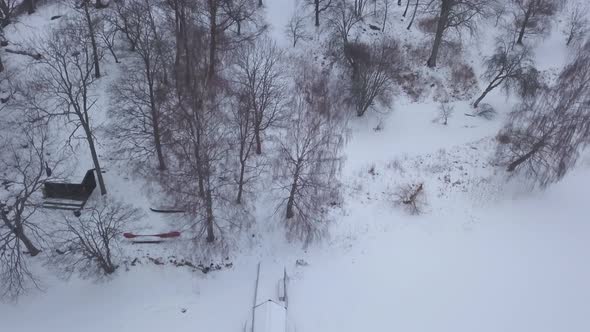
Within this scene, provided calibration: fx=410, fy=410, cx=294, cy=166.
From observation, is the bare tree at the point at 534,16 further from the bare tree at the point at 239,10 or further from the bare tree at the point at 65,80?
the bare tree at the point at 65,80

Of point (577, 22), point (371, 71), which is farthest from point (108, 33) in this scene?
point (577, 22)

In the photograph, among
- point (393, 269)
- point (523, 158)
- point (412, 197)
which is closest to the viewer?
point (393, 269)

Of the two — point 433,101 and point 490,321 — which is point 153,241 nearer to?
point 490,321

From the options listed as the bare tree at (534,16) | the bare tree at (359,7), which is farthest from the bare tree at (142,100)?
the bare tree at (534,16)

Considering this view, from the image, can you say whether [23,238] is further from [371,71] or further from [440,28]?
[440,28]

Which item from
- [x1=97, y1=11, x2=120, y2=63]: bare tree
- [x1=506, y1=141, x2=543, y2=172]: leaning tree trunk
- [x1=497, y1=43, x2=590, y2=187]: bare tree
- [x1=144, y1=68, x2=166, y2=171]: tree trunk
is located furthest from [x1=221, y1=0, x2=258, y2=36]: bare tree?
[x1=506, y1=141, x2=543, y2=172]: leaning tree trunk

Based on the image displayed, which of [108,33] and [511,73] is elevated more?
[108,33]
